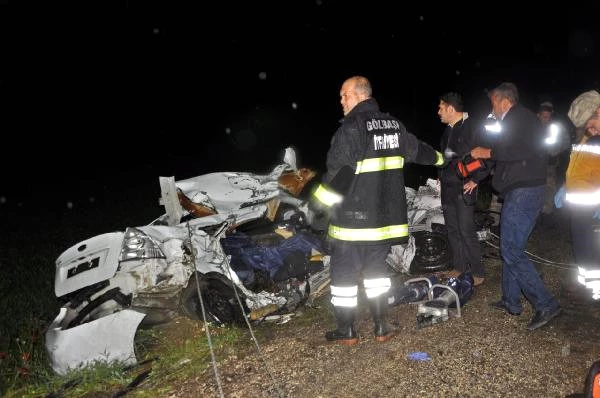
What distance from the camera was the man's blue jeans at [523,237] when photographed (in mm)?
3881

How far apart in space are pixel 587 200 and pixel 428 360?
186cm

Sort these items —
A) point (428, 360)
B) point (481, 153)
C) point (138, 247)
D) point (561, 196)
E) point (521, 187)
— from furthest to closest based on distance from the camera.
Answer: point (138, 247) < point (561, 196) < point (481, 153) < point (521, 187) < point (428, 360)

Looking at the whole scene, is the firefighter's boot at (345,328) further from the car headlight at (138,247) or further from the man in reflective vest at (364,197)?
the car headlight at (138,247)

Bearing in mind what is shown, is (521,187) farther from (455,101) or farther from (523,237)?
(455,101)

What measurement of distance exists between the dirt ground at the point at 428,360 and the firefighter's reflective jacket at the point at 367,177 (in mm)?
882

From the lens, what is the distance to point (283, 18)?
→ 41.1 m

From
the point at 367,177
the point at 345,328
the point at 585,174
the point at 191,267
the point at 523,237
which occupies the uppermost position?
the point at 367,177

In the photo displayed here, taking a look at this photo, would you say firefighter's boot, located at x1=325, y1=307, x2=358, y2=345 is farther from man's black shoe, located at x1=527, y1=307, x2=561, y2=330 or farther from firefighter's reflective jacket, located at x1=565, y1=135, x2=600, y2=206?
firefighter's reflective jacket, located at x1=565, y1=135, x2=600, y2=206

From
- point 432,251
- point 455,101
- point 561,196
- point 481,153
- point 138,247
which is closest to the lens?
point 481,153

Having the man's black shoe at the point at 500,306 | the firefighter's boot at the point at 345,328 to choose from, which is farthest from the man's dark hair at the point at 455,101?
the firefighter's boot at the point at 345,328

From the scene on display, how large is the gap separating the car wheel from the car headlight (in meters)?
2.88

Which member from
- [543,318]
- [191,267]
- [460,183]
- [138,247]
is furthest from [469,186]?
[138,247]

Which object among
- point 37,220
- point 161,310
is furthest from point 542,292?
point 37,220

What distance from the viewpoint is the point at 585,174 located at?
395 cm
